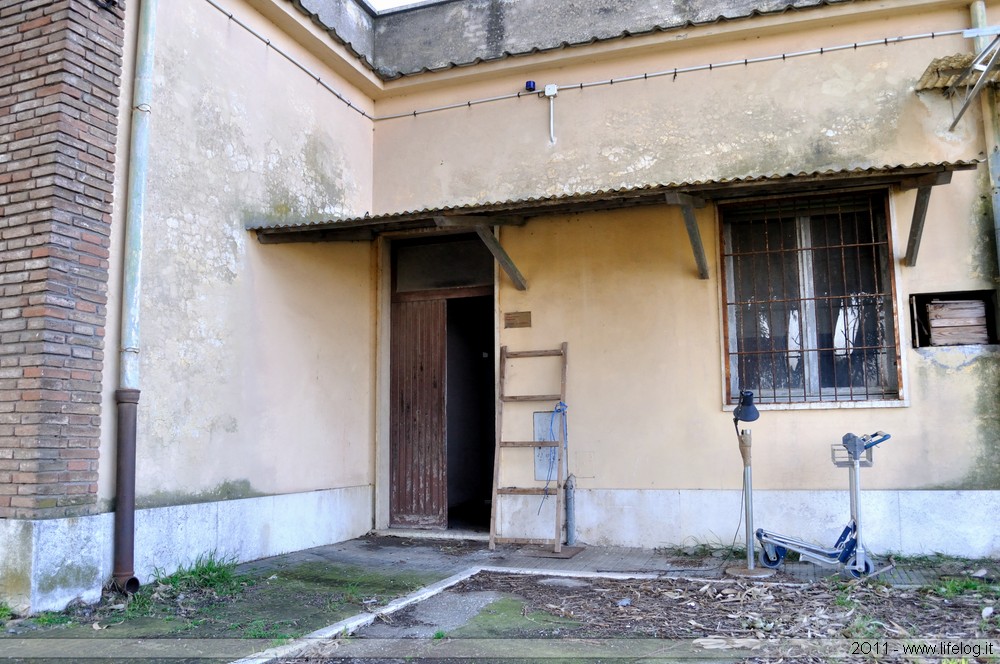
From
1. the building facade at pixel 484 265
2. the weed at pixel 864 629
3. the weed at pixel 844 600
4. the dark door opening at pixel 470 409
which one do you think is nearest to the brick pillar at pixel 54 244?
the building facade at pixel 484 265

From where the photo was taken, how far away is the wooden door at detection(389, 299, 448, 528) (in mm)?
8945

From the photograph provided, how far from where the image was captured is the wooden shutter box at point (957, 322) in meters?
6.96

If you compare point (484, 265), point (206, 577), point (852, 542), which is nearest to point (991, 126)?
point (852, 542)

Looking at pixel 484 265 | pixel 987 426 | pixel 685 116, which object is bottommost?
pixel 987 426

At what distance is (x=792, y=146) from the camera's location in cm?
766

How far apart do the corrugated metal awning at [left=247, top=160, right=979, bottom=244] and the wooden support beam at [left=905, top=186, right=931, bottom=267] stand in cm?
16

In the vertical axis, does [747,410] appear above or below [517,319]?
below

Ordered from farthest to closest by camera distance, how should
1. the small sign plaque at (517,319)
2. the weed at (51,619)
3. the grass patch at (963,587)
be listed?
the small sign plaque at (517,319)
the grass patch at (963,587)
the weed at (51,619)

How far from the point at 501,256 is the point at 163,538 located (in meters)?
4.03

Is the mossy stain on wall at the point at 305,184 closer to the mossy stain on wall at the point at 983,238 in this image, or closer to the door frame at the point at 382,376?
the door frame at the point at 382,376

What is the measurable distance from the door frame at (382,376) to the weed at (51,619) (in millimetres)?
4034

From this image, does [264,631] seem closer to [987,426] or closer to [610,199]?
[610,199]

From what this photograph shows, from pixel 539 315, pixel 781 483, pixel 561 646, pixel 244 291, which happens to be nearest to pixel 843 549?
pixel 781 483

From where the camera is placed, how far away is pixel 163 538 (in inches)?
240
